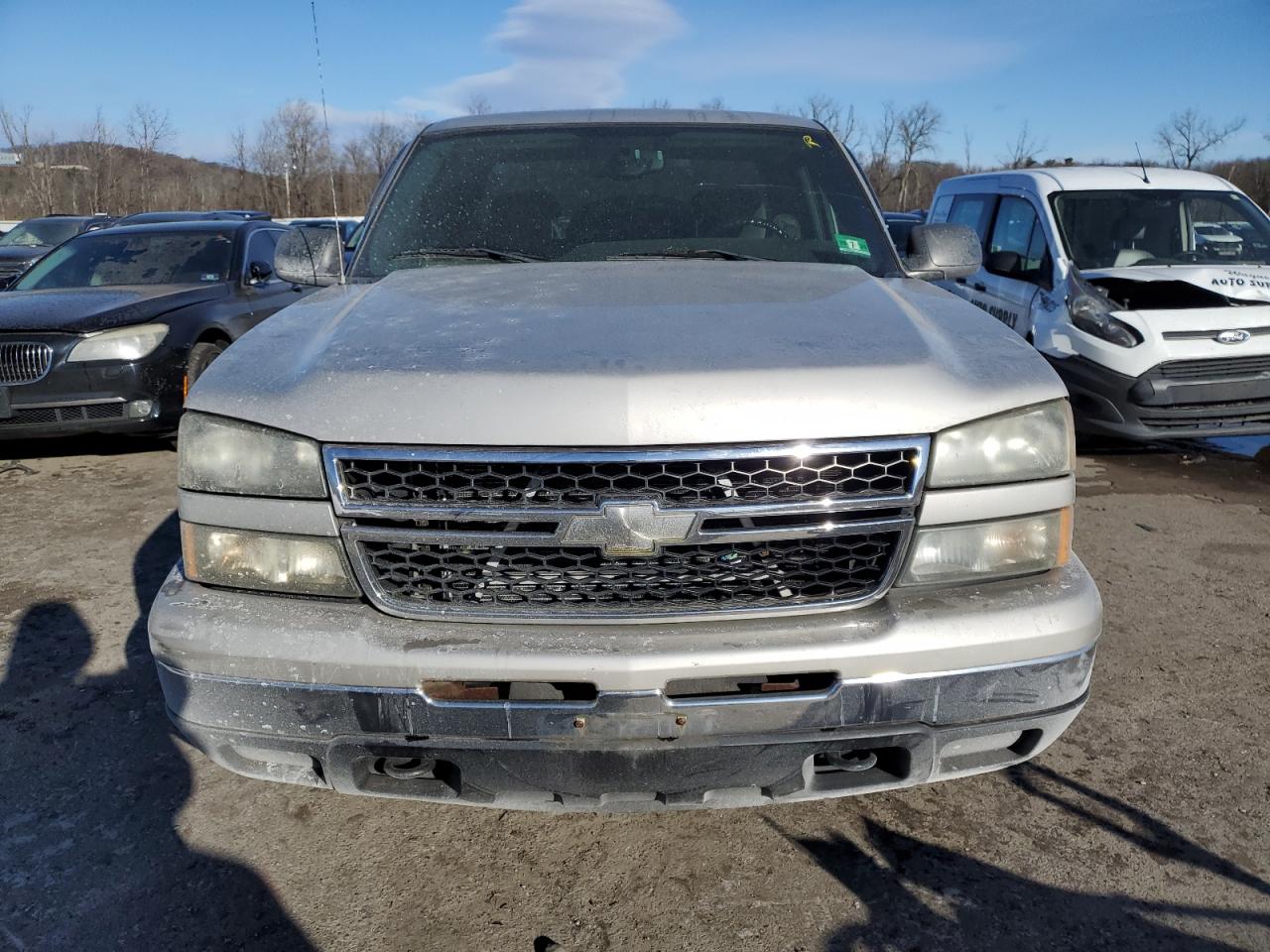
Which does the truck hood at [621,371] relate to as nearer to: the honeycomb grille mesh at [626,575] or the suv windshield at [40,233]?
the honeycomb grille mesh at [626,575]

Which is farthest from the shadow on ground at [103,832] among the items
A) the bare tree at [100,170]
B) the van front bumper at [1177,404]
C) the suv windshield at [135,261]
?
the bare tree at [100,170]

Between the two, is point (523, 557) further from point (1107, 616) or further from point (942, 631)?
point (1107, 616)

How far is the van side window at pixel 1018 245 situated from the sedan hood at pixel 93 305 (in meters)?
5.81

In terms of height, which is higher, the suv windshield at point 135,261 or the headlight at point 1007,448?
the suv windshield at point 135,261

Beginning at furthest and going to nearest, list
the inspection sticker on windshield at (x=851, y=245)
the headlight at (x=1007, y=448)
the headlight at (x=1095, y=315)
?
the headlight at (x=1095, y=315) < the inspection sticker on windshield at (x=851, y=245) < the headlight at (x=1007, y=448)

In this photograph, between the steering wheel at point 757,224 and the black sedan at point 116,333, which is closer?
the steering wheel at point 757,224

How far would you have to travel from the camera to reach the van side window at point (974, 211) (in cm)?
784

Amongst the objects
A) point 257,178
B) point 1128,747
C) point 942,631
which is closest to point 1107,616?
point 1128,747

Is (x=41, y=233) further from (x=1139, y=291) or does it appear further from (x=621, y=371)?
(x=621, y=371)

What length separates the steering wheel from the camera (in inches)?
127

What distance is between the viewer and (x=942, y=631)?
1.90 meters

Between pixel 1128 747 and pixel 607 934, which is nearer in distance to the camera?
pixel 607 934

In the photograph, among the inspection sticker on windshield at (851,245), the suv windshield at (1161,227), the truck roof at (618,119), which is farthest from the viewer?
the suv windshield at (1161,227)

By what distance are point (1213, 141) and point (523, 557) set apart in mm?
25181
